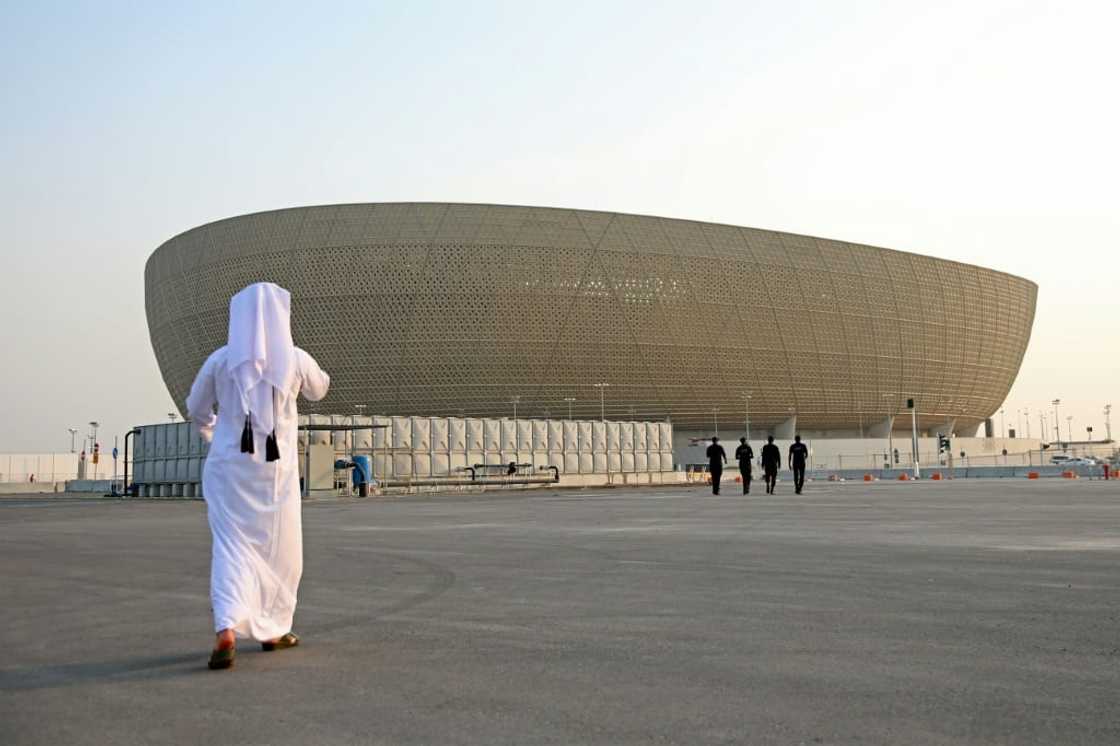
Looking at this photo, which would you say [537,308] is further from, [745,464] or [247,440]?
[247,440]

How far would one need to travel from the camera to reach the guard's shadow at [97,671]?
4305mm

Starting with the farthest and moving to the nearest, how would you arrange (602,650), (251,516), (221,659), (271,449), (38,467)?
1. (38,467)
2. (271,449)
3. (251,516)
4. (602,650)
5. (221,659)

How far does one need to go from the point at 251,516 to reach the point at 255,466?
0.78ft

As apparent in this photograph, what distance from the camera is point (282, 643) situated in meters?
5.04

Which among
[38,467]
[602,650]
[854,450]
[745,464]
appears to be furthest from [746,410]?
[602,650]

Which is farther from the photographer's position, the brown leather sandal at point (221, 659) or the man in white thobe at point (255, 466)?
the man in white thobe at point (255, 466)

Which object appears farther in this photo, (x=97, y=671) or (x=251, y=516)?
(x=251, y=516)

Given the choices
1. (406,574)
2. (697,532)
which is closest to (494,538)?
(697,532)

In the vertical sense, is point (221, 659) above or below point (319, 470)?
below

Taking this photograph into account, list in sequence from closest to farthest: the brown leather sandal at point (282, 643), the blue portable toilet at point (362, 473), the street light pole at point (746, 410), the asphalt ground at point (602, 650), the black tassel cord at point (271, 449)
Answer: the asphalt ground at point (602, 650)
the brown leather sandal at point (282, 643)
the black tassel cord at point (271, 449)
the blue portable toilet at point (362, 473)
the street light pole at point (746, 410)

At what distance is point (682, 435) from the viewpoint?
91.3m

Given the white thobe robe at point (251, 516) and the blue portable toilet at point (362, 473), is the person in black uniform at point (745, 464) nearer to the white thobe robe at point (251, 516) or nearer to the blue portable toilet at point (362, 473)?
the blue portable toilet at point (362, 473)

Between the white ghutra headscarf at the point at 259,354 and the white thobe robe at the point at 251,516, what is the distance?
0.18 feet

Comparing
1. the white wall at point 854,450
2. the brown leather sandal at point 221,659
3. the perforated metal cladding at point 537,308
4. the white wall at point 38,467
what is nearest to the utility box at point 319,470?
the brown leather sandal at point 221,659
